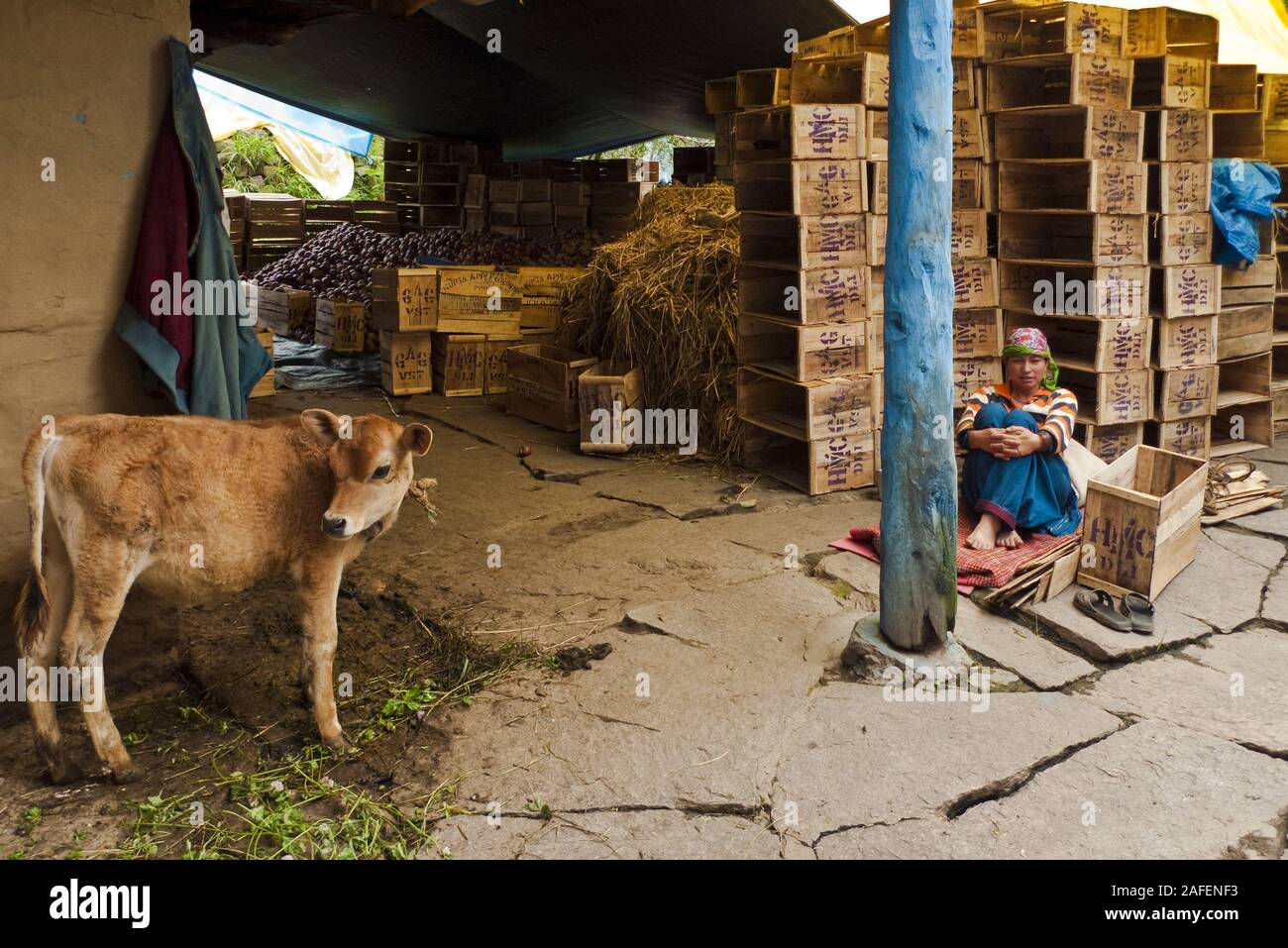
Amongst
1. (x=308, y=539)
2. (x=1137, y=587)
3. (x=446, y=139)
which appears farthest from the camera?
(x=446, y=139)

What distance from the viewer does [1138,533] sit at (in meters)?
5.34

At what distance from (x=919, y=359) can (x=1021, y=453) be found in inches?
58.6

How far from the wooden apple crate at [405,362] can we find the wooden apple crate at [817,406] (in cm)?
375

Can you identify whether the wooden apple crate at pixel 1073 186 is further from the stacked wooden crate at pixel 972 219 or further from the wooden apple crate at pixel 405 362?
the wooden apple crate at pixel 405 362

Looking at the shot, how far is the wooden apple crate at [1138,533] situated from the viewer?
17.4 feet

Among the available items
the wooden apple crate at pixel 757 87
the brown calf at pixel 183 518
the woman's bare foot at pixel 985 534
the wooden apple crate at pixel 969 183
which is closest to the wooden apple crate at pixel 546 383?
the wooden apple crate at pixel 757 87

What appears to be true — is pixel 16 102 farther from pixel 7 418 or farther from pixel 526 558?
pixel 526 558

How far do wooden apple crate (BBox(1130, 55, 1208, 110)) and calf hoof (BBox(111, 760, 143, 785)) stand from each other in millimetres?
6990

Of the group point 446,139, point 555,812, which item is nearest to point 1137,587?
point 555,812

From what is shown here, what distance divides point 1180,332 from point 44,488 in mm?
6799

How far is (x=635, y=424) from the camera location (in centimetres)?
832

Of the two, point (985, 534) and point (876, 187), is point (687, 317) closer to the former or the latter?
point (876, 187)

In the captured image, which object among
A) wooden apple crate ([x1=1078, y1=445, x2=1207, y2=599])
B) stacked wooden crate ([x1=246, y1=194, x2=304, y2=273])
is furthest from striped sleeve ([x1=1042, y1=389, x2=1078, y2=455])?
stacked wooden crate ([x1=246, y1=194, x2=304, y2=273])

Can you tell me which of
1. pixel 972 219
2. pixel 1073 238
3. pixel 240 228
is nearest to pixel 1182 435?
pixel 1073 238
